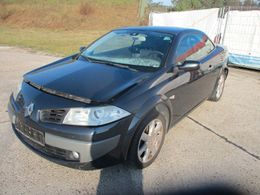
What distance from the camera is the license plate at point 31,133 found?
2266 millimetres

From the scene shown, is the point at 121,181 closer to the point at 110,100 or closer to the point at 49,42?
the point at 110,100

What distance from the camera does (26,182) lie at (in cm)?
239

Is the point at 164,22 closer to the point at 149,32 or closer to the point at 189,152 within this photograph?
the point at 149,32

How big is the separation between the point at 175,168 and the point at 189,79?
1250 mm

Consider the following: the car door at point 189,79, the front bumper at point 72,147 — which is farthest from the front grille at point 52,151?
the car door at point 189,79

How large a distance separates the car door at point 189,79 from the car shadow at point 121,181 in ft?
3.08

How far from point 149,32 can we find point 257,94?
365 centimetres

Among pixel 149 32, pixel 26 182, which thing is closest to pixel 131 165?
pixel 26 182

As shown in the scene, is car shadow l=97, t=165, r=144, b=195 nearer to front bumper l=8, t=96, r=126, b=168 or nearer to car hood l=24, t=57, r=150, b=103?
front bumper l=8, t=96, r=126, b=168

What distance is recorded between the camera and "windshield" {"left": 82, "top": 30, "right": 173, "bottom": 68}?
307 centimetres

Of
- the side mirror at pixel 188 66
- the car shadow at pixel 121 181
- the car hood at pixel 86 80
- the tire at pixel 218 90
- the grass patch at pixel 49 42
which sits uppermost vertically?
the side mirror at pixel 188 66

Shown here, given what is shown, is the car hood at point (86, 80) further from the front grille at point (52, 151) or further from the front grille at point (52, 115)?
the front grille at point (52, 151)

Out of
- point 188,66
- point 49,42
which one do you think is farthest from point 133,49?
point 49,42

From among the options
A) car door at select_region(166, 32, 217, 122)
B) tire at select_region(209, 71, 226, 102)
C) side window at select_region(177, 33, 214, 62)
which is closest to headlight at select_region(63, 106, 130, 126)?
car door at select_region(166, 32, 217, 122)
